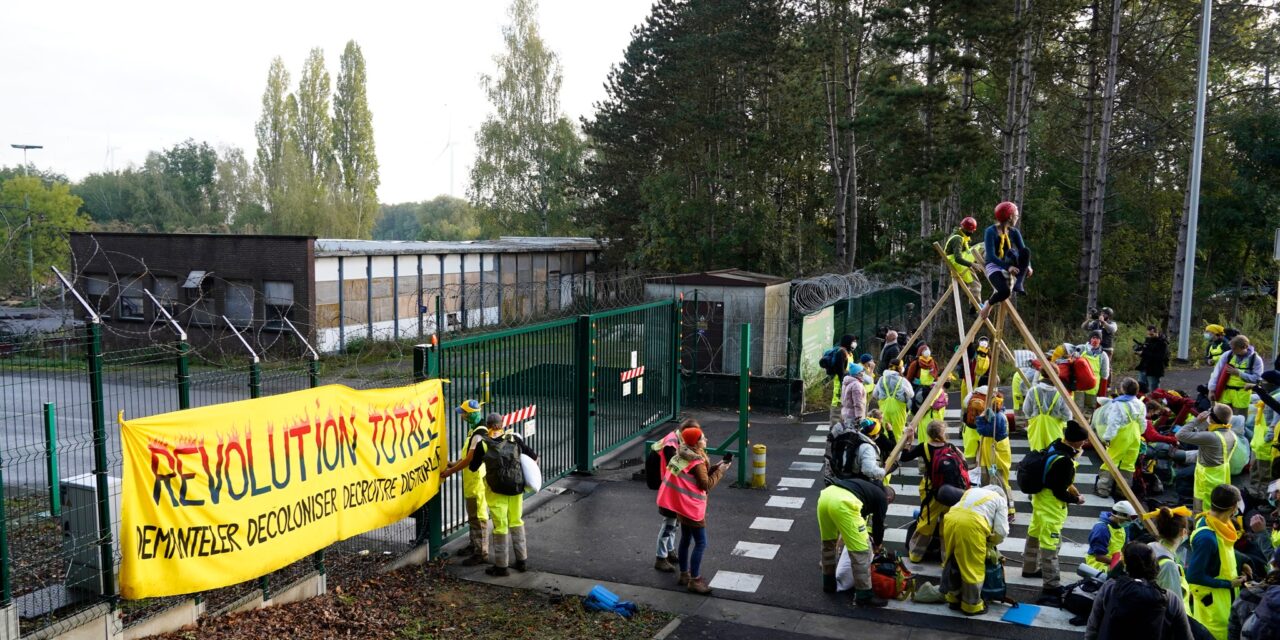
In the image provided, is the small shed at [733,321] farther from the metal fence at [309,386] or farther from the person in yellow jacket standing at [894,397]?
the person in yellow jacket standing at [894,397]

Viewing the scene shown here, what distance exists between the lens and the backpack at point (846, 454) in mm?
8297

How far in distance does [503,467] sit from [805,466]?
6.35m

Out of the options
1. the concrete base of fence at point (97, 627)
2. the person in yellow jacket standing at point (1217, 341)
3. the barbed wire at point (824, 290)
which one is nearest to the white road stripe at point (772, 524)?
the concrete base of fence at point (97, 627)

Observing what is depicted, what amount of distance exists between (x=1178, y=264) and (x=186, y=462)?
75.9ft

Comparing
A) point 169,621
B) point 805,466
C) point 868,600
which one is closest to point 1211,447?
point 868,600

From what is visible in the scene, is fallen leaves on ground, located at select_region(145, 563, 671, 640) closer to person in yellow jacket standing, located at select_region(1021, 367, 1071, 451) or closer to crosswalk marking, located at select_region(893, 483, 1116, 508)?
crosswalk marking, located at select_region(893, 483, 1116, 508)

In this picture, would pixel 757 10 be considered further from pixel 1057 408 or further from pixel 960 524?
pixel 960 524

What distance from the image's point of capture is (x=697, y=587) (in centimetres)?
845

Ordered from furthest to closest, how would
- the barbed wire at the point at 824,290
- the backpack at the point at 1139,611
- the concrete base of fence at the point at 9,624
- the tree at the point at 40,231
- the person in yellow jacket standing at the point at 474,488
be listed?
the tree at the point at 40,231, the barbed wire at the point at 824,290, the person in yellow jacket standing at the point at 474,488, the concrete base of fence at the point at 9,624, the backpack at the point at 1139,611

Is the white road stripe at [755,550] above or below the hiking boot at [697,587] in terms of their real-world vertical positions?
below

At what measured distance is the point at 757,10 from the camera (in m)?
31.2

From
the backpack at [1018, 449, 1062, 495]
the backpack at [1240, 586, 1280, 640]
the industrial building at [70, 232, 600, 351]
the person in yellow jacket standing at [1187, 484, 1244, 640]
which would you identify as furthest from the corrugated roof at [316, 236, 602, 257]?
the backpack at [1240, 586, 1280, 640]

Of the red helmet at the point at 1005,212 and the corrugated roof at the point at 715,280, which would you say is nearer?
the red helmet at the point at 1005,212

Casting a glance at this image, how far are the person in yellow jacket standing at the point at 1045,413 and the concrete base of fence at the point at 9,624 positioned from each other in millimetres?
10273
